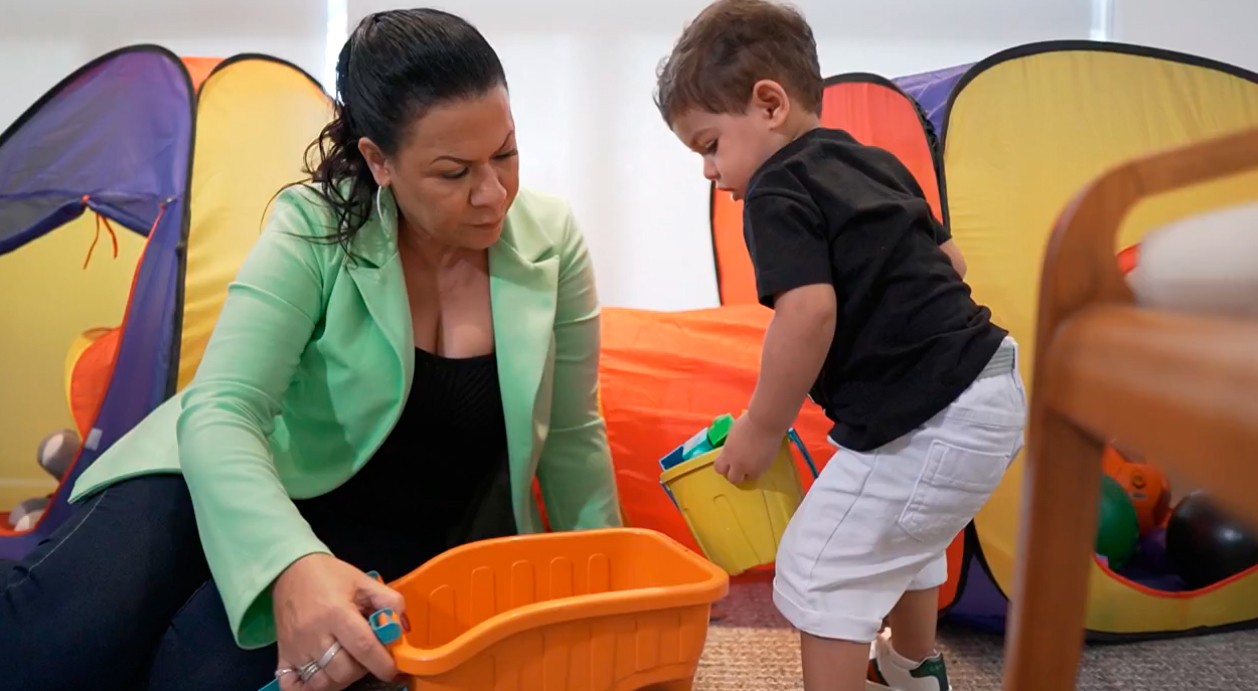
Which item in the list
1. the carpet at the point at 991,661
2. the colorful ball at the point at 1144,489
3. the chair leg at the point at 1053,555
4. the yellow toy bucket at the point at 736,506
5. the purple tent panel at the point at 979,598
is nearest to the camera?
the chair leg at the point at 1053,555

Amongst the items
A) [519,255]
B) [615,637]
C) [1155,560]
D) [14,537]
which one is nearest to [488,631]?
[615,637]

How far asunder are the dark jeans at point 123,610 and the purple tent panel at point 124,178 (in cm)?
51

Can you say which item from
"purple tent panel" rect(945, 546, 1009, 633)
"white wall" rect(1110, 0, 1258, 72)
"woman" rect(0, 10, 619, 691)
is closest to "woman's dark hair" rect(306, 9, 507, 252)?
"woman" rect(0, 10, 619, 691)

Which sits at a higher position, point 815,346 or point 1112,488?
point 815,346

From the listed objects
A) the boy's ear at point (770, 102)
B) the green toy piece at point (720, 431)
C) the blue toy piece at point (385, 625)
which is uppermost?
the boy's ear at point (770, 102)

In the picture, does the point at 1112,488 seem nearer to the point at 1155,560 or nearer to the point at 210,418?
the point at 1155,560

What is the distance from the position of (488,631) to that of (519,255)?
451 mm

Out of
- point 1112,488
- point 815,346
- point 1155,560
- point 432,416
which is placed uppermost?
point 815,346

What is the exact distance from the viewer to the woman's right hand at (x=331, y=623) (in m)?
0.65

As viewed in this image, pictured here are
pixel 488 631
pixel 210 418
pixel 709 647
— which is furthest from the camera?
pixel 709 647

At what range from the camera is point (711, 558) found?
929mm

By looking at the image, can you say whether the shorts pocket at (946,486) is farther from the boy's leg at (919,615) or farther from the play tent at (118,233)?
the play tent at (118,233)

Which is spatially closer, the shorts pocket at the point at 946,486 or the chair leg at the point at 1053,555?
the chair leg at the point at 1053,555

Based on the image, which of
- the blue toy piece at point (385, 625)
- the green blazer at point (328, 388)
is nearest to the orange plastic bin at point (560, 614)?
the blue toy piece at point (385, 625)
